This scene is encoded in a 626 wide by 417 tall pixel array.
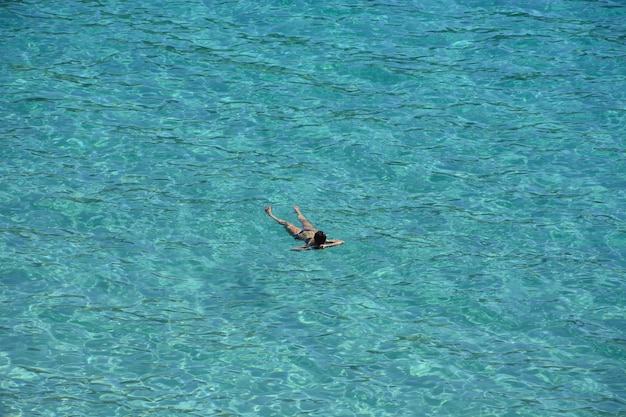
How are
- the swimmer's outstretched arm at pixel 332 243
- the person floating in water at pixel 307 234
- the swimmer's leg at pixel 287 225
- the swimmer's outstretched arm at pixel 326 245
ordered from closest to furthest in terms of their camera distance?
the person floating in water at pixel 307 234 → the swimmer's outstretched arm at pixel 326 245 → the swimmer's outstretched arm at pixel 332 243 → the swimmer's leg at pixel 287 225

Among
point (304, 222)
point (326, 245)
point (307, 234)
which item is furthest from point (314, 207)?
point (326, 245)

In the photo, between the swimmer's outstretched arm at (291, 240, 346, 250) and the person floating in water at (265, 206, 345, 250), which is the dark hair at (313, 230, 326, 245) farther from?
the swimmer's outstretched arm at (291, 240, 346, 250)

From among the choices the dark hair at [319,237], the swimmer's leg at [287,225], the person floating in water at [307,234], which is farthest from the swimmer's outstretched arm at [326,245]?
the swimmer's leg at [287,225]

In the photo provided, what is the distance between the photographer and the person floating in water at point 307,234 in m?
12.2

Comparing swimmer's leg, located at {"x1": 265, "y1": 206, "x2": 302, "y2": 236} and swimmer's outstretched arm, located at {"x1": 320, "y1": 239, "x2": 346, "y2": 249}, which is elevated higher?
swimmer's leg, located at {"x1": 265, "y1": 206, "x2": 302, "y2": 236}

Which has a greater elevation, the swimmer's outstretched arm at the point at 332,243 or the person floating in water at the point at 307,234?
the person floating in water at the point at 307,234

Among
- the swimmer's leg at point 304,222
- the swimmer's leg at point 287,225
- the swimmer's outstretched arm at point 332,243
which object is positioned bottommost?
the swimmer's outstretched arm at point 332,243

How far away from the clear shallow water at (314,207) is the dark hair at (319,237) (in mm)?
323

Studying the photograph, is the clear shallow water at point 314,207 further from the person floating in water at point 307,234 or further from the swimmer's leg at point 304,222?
the swimmer's leg at point 304,222

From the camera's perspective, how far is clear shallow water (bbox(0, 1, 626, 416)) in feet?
34.1

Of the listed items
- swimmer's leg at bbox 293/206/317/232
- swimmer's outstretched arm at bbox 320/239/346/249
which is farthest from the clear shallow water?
swimmer's leg at bbox 293/206/317/232

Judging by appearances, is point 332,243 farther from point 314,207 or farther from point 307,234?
point 314,207

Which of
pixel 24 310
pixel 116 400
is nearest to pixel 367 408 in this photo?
pixel 116 400

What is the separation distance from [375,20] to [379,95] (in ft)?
10.5
